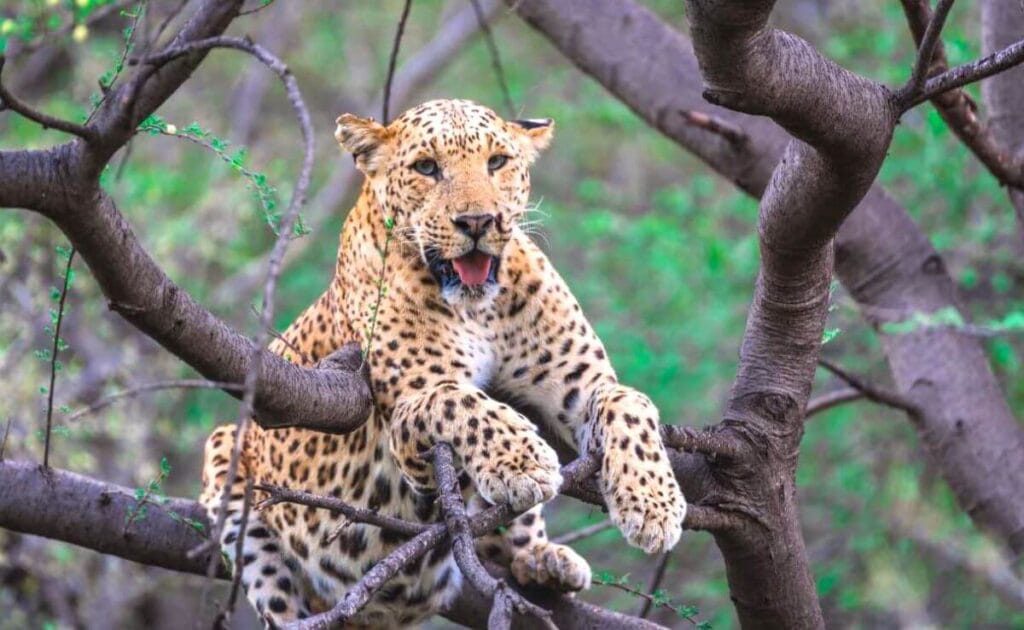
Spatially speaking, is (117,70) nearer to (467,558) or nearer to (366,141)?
(467,558)

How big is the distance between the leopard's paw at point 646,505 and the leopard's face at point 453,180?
1.06m

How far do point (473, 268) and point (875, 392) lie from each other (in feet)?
7.28

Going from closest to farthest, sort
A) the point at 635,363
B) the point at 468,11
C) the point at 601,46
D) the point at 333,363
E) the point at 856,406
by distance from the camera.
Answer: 1. the point at 333,363
2. the point at 601,46
3. the point at 635,363
4. the point at 856,406
5. the point at 468,11

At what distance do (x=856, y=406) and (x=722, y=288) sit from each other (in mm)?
1514

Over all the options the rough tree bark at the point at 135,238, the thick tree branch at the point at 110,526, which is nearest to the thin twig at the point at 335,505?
the rough tree bark at the point at 135,238

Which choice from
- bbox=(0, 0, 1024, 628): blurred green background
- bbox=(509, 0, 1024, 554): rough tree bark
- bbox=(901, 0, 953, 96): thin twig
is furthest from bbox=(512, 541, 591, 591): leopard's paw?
bbox=(0, 0, 1024, 628): blurred green background

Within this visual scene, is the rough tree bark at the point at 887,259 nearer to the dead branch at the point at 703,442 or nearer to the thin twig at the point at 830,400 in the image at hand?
the thin twig at the point at 830,400

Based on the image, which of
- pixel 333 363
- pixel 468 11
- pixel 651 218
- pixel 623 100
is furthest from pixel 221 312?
pixel 333 363

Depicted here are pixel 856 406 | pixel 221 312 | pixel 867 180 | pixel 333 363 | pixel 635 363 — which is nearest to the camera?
pixel 867 180

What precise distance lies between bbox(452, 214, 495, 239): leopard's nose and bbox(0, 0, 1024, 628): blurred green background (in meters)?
2.42

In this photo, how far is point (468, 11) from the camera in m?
18.2

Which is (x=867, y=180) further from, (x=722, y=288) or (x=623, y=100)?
(x=722, y=288)

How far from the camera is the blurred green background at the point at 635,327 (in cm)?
1103

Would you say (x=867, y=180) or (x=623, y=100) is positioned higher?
(x=623, y=100)
